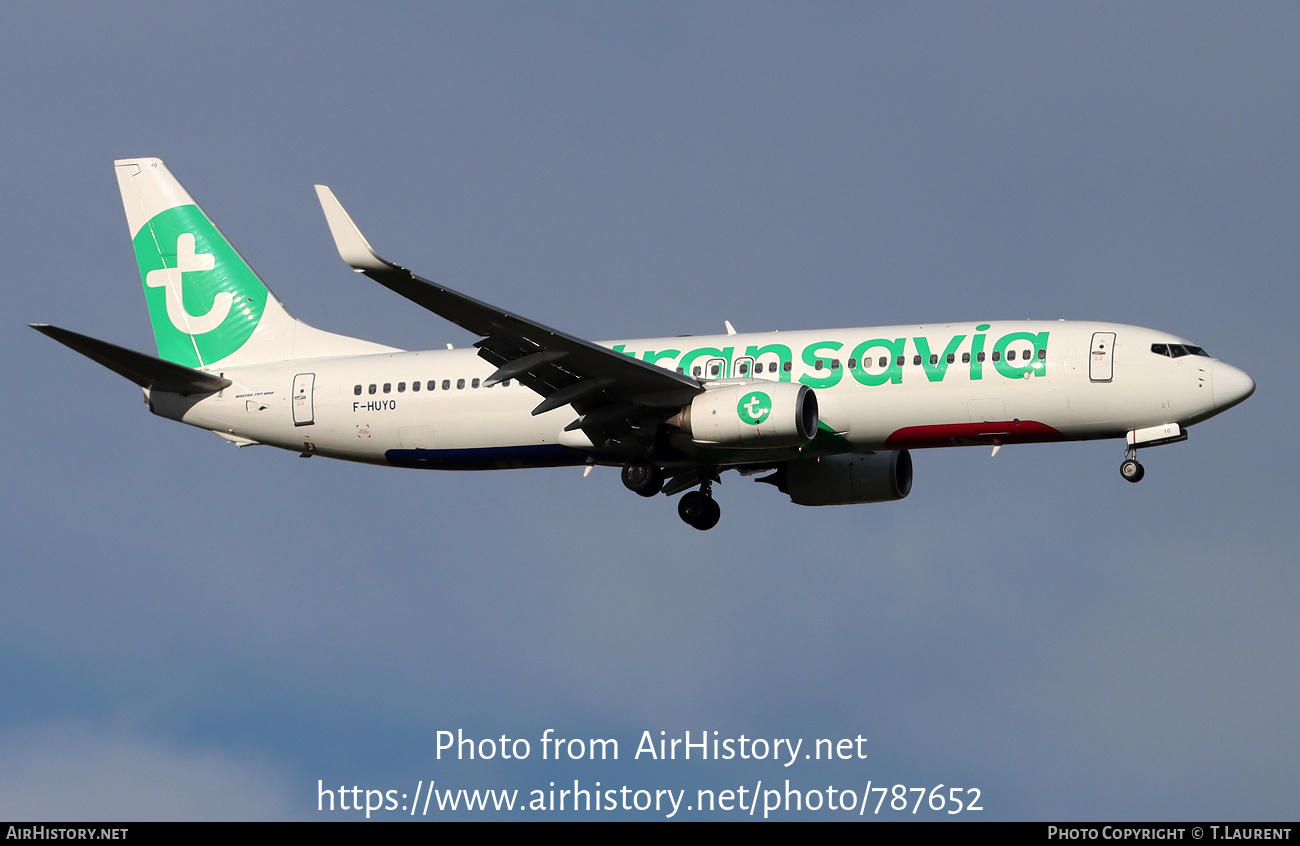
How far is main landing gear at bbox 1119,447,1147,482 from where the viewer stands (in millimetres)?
37812

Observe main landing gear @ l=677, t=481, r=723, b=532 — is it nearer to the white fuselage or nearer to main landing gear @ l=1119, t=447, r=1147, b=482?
the white fuselage

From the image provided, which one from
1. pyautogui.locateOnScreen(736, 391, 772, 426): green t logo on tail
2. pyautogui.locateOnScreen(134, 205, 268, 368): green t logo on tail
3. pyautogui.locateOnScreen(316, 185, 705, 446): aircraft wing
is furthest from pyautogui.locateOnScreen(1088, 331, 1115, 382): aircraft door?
pyautogui.locateOnScreen(134, 205, 268, 368): green t logo on tail

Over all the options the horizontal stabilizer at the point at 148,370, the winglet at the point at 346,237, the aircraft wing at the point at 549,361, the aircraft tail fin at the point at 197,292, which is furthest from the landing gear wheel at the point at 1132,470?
the horizontal stabilizer at the point at 148,370

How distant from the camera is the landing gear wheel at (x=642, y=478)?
134 feet

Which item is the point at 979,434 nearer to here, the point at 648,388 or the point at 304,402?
the point at 648,388

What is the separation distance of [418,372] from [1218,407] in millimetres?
19407

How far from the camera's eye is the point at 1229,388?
3750 cm

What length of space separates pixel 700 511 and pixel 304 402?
10.7m


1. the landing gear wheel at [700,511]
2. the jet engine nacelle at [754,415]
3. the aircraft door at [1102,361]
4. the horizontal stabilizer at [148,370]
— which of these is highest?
the horizontal stabilizer at [148,370]

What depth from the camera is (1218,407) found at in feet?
123

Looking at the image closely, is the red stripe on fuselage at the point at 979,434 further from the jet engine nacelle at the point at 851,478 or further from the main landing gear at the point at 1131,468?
the jet engine nacelle at the point at 851,478

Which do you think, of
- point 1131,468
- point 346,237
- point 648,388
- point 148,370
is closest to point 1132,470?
point 1131,468

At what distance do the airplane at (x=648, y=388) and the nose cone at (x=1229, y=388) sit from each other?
0.05 m

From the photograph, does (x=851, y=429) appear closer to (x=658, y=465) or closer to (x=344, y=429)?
(x=658, y=465)
